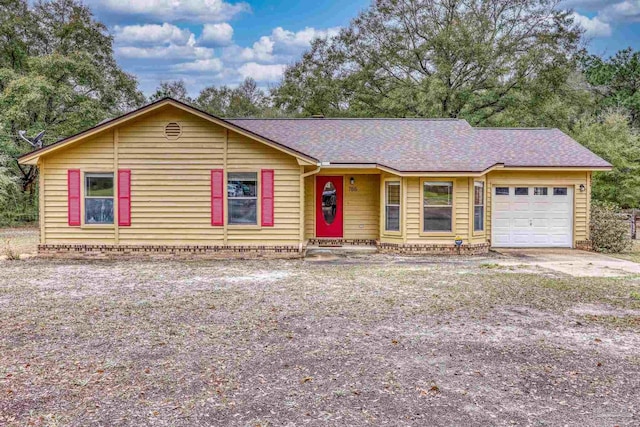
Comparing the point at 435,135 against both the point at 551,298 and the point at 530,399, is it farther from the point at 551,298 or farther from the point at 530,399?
the point at 530,399

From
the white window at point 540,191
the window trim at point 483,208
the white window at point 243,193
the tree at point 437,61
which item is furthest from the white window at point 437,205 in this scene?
the tree at point 437,61

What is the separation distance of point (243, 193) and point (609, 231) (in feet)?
33.0

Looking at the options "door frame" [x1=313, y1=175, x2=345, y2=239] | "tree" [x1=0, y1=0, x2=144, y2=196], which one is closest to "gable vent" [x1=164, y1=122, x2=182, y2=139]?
"door frame" [x1=313, y1=175, x2=345, y2=239]

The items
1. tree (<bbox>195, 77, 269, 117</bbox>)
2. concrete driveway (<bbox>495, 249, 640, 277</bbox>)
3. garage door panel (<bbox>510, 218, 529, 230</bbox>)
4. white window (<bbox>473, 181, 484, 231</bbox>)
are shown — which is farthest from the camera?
tree (<bbox>195, 77, 269, 117</bbox>)

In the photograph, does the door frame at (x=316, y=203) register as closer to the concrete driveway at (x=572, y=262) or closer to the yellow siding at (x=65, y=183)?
the concrete driveway at (x=572, y=262)

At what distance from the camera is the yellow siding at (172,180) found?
11633 mm

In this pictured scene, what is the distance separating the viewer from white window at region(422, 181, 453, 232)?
12.4 meters

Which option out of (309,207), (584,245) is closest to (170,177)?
(309,207)

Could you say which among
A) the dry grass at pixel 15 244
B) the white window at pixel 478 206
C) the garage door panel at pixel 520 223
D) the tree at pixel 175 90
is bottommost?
the dry grass at pixel 15 244

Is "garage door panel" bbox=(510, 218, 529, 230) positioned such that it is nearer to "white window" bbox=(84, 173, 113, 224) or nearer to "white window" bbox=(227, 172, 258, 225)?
"white window" bbox=(227, 172, 258, 225)

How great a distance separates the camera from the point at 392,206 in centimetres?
1276

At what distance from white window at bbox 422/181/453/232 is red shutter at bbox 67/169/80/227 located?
8643 mm

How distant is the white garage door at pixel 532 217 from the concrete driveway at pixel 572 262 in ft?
1.52

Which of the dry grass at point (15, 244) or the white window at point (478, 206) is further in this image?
the white window at point (478, 206)
